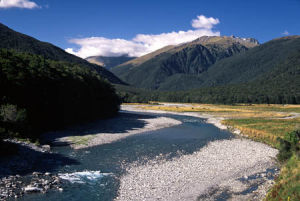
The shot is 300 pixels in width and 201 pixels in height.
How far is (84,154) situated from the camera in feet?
113

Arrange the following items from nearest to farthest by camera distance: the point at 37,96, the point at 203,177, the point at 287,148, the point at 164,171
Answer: the point at 203,177 < the point at 164,171 < the point at 287,148 < the point at 37,96

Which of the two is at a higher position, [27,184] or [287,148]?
[287,148]

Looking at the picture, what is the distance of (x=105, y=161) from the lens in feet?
103

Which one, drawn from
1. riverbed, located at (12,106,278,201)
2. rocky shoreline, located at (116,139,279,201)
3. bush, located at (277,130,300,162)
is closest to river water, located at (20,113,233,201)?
riverbed, located at (12,106,278,201)

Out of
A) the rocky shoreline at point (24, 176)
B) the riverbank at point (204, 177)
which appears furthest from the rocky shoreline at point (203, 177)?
the rocky shoreline at point (24, 176)

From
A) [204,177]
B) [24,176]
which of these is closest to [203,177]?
[204,177]

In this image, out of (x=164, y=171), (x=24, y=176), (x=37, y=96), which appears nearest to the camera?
(x=24, y=176)

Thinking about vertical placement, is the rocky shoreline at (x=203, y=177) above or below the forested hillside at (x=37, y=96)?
below

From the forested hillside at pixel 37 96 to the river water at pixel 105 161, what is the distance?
9.27m

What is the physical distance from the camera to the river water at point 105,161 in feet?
69.7

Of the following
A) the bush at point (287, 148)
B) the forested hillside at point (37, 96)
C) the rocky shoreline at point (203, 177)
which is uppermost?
the forested hillside at point (37, 96)

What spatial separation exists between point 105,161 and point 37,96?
26.2 metres

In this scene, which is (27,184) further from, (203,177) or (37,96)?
(37,96)

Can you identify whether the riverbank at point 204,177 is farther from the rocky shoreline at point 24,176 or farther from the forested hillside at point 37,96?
the forested hillside at point 37,96
